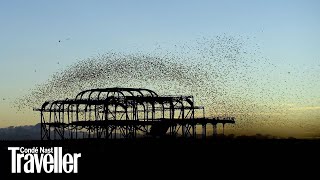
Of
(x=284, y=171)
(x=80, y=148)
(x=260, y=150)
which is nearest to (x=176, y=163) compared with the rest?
(x=284, y=171)

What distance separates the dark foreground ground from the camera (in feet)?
231

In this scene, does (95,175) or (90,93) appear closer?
(95,175)

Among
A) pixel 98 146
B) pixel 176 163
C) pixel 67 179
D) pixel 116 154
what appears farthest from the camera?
pixel 98 146

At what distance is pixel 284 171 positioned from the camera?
6925cm

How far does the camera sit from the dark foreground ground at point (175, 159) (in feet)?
231

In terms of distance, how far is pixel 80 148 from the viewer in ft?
346

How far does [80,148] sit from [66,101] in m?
9.10

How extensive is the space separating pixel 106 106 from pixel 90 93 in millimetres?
4799

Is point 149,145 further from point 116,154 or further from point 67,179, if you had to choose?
point 67,179

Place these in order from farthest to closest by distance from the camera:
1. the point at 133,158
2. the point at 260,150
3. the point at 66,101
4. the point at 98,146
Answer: the point at 66,101, the point at 98,146, the point at 260,150, the point at 133,158

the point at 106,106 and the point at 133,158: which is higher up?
the point at 106,106

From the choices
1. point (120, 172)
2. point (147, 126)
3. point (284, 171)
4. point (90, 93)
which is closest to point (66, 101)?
point (90, 93)

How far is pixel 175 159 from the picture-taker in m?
83.2

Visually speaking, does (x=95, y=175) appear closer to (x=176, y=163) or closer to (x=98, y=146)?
(x=176, y=163)
